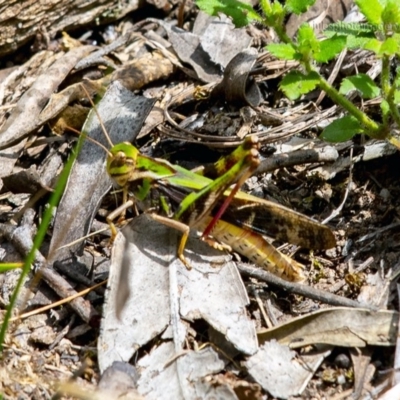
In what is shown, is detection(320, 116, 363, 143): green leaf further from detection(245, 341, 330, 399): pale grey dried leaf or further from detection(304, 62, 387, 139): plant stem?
detection(245, 341, 330, 399): pale grey dried leaf

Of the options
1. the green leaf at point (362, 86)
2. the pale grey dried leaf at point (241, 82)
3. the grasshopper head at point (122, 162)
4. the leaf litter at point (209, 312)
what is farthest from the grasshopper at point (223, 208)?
the pale grey dried leaf at point (241, 82)

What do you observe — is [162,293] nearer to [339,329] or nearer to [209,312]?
[209,312]

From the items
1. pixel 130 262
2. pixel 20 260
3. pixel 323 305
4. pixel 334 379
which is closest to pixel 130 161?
pixel 130 262

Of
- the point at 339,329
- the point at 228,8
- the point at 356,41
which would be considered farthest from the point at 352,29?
the point at 339,329

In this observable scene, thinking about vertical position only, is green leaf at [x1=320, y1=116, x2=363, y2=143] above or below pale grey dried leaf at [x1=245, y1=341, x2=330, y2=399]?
above

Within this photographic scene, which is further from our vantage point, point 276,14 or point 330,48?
point 276,14

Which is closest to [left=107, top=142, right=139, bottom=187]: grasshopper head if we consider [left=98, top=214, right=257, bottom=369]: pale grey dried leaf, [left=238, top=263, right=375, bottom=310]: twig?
[left=98, top=214, right=257, bottom=369]: pale grey dried leaf

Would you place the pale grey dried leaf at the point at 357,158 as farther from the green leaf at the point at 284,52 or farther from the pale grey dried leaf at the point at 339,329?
the pale grey dried leaf at the point at 339,329
